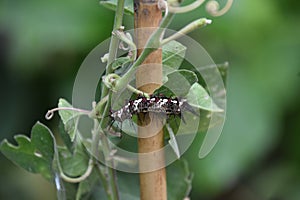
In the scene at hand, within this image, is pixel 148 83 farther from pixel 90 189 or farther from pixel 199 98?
pixel 90 189

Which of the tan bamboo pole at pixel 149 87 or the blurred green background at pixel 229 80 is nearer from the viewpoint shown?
the tan bamboo pole at pixel 149 87

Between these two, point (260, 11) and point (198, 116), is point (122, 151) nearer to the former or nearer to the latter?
point (198, 116)

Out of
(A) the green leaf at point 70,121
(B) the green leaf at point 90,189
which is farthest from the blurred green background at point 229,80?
(A) the green leaf at point 70,121

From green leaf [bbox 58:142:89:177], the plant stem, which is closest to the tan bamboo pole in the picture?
the plant stem

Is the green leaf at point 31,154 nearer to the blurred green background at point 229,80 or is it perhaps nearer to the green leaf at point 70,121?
the green leaf at point 70,121

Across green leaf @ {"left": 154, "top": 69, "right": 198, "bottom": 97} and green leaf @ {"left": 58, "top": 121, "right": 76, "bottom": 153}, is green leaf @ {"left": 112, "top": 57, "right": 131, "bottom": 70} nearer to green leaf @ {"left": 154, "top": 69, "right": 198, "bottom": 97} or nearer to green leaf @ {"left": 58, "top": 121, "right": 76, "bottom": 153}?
green leaf @ {"left": 154, "top": 69, "right": 198, "bottom": 97}

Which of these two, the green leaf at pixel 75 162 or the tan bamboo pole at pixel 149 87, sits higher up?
the tan bamboo pole at pixel 149 87
